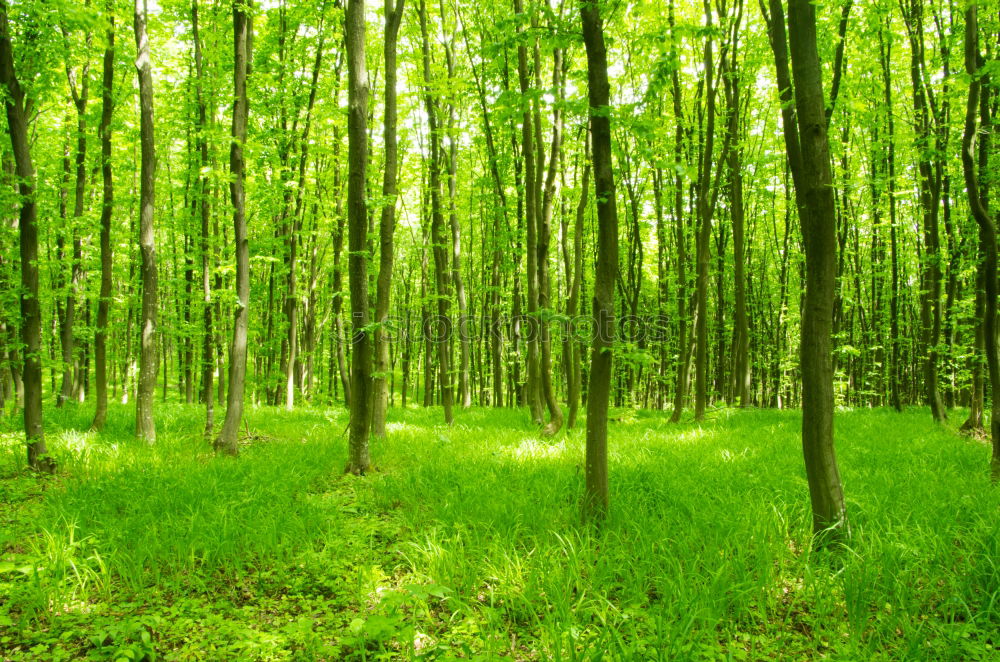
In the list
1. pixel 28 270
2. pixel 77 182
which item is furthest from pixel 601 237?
pixel 77 182

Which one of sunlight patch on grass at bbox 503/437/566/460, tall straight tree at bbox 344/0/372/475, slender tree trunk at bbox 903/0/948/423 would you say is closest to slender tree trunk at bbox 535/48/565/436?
sunlight patch on grass at bbox 503/437/566/460

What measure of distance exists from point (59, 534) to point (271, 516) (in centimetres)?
145

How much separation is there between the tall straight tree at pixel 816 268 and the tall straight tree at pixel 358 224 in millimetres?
4224

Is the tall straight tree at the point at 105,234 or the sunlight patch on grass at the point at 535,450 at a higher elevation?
the tall straight tree at the point at 105,234

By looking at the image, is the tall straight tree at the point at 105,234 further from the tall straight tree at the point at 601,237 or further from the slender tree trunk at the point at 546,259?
the tall straight tree at the point at 601,237

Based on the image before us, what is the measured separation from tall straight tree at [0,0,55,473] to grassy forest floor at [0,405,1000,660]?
0.43 metres

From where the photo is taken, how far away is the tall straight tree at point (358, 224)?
223 inches

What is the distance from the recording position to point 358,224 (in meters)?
5.73

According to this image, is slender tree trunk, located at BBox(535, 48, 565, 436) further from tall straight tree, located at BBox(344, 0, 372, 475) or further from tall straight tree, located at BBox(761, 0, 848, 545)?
tall straight tree, located at BBox(761, 0, 848, 545)

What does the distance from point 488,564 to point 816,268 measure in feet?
10.1

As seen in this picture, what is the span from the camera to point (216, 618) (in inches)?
119

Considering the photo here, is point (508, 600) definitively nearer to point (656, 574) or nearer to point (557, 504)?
point (656, 574)

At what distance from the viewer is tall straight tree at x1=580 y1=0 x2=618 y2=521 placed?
12.6 ft

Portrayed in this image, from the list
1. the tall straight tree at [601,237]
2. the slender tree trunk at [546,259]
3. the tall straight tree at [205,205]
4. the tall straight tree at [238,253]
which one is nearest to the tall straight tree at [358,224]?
the tall straight tree at [238,253]
